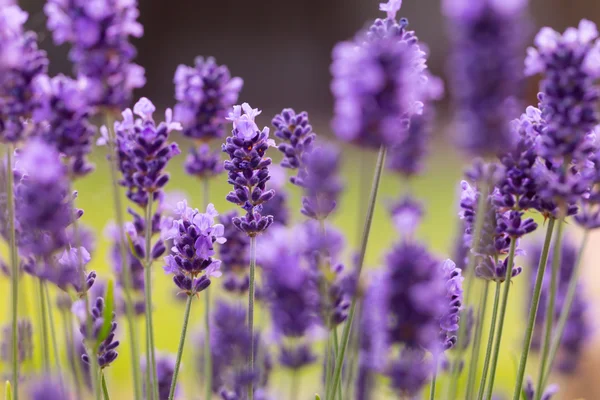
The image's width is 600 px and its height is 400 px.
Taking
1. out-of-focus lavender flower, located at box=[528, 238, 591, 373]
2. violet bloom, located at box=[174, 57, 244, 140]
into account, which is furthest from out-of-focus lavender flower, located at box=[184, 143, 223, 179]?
out-of-focus lavender flower, located at box=[528, 238, 591, 373]

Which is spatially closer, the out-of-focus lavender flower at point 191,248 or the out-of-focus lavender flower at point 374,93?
the out-of-focus lavender flower at point 374,93

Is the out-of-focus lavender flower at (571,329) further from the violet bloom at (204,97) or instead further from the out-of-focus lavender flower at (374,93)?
the out-of-focus lavender flower at (374,93)

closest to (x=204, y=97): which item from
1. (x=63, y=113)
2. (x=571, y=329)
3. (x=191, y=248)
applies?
(x=191, y=248)

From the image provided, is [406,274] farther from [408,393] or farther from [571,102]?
[571,102]

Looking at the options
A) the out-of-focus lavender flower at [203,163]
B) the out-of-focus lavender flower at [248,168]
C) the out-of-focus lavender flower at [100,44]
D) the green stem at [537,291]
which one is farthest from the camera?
the out-of-focus lavender flower at [203,163]

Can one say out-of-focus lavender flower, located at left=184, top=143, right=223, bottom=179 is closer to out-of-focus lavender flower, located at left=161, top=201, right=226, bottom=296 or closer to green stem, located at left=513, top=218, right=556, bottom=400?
out-of-focus lavender flower, located at left=161, top=201, right=226, bottom=296

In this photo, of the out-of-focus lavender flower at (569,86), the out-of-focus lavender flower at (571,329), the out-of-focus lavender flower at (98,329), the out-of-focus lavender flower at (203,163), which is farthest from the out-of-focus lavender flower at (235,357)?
the out-of-focus lavender flower at (571,329)
